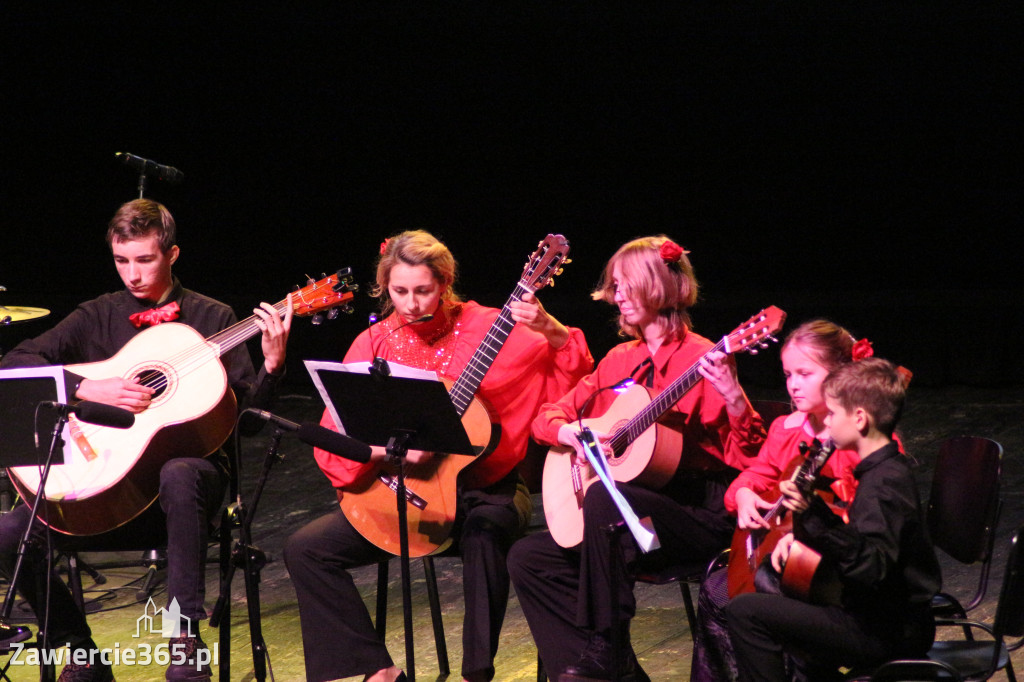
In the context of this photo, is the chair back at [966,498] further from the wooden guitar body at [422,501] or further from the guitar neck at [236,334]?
the guitar neck at [236,334]

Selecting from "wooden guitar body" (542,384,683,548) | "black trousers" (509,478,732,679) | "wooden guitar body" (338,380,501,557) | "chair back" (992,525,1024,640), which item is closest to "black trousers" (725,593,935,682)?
"chair back" (992,525,1024,640)

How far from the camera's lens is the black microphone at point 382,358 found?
3098 mm

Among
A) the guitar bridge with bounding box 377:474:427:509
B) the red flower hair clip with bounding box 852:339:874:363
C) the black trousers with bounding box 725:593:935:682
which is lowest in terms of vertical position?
the black trousers with bounding box 725:593:935:682

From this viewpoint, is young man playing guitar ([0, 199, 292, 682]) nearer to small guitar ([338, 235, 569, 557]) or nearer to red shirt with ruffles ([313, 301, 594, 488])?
red shirt with ruffles ([313, 301, 594, 488])

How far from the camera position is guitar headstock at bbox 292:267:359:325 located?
385 cm

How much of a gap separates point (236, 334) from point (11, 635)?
4.15 feet

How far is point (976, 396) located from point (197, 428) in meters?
5.80

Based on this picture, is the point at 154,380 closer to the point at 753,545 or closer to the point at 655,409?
the point at 655,409

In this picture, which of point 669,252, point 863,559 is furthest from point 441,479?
point 863,559

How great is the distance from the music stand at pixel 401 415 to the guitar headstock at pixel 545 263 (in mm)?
650

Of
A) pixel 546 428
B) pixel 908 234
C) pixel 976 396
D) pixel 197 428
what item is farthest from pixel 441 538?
pixel 908 234

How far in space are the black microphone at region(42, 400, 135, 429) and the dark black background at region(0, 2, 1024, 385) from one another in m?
5.64

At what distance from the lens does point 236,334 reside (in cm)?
393

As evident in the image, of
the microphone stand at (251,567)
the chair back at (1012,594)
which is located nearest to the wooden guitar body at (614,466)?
the microphone stand at (251,567)
